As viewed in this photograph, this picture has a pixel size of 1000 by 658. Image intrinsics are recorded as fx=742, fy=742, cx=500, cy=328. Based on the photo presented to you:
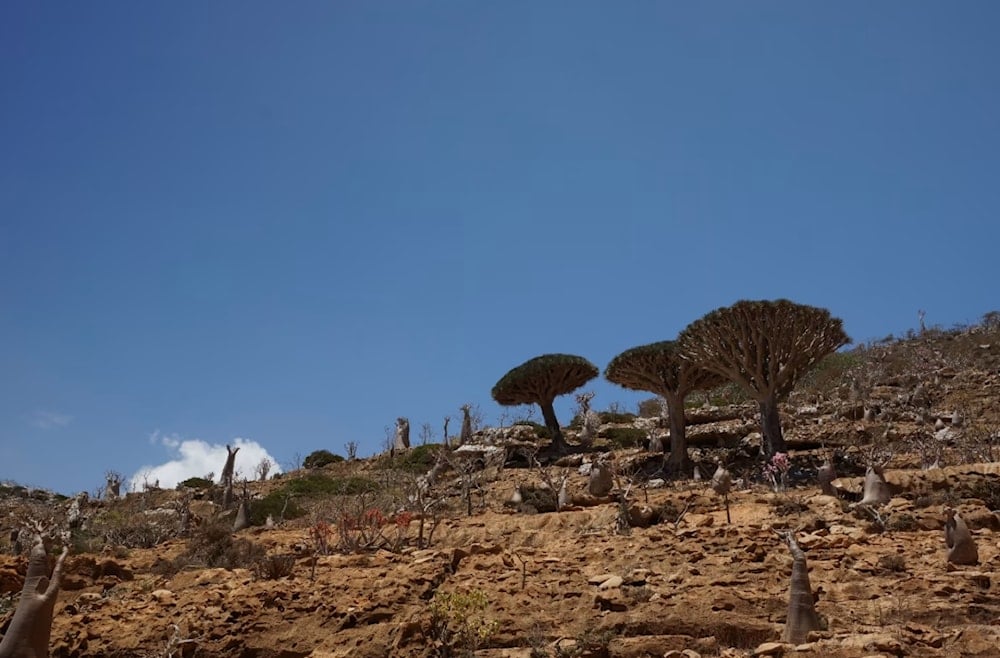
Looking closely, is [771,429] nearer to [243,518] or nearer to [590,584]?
[590,584]

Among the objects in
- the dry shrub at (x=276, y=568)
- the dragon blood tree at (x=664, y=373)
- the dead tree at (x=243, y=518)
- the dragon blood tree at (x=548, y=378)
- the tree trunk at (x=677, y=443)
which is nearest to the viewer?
the dry shrub at (x=276, y=568)

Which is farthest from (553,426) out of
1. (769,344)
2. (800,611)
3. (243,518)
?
(800,611)

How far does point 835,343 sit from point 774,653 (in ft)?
46.9

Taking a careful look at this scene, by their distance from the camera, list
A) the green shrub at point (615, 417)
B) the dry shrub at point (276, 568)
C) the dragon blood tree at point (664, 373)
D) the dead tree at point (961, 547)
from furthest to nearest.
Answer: the green shrub at point (615, 417)
the dragon blood tree at point (664, 373)
the dry shrub at point (276, 568)
the dead tree at point (961, 547)

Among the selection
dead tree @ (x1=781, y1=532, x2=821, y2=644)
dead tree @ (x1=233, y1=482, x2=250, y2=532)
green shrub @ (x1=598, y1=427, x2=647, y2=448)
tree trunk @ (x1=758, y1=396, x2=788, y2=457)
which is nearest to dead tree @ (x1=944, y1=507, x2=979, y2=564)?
dead tree @ (x1=781, y1=532, x2=821, y2=644)

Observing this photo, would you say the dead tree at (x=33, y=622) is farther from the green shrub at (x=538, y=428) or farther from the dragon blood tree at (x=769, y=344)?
the green shrub at (x=538, y=428)

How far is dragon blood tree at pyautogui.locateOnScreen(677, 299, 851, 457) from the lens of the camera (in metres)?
18.0

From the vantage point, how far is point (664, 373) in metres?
21.4

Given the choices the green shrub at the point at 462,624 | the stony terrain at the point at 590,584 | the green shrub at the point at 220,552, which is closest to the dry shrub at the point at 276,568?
the stony terrain at the point at 590,584

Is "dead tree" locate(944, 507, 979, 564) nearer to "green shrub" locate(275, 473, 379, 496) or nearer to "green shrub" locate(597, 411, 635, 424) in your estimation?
"green shrub" locate(275, 473, 379, 496)

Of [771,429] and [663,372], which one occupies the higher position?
[663,372]

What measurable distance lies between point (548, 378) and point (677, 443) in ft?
24.6

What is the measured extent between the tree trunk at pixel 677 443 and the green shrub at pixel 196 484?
1600 cm

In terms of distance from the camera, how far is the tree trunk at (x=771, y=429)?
57.0 feet
